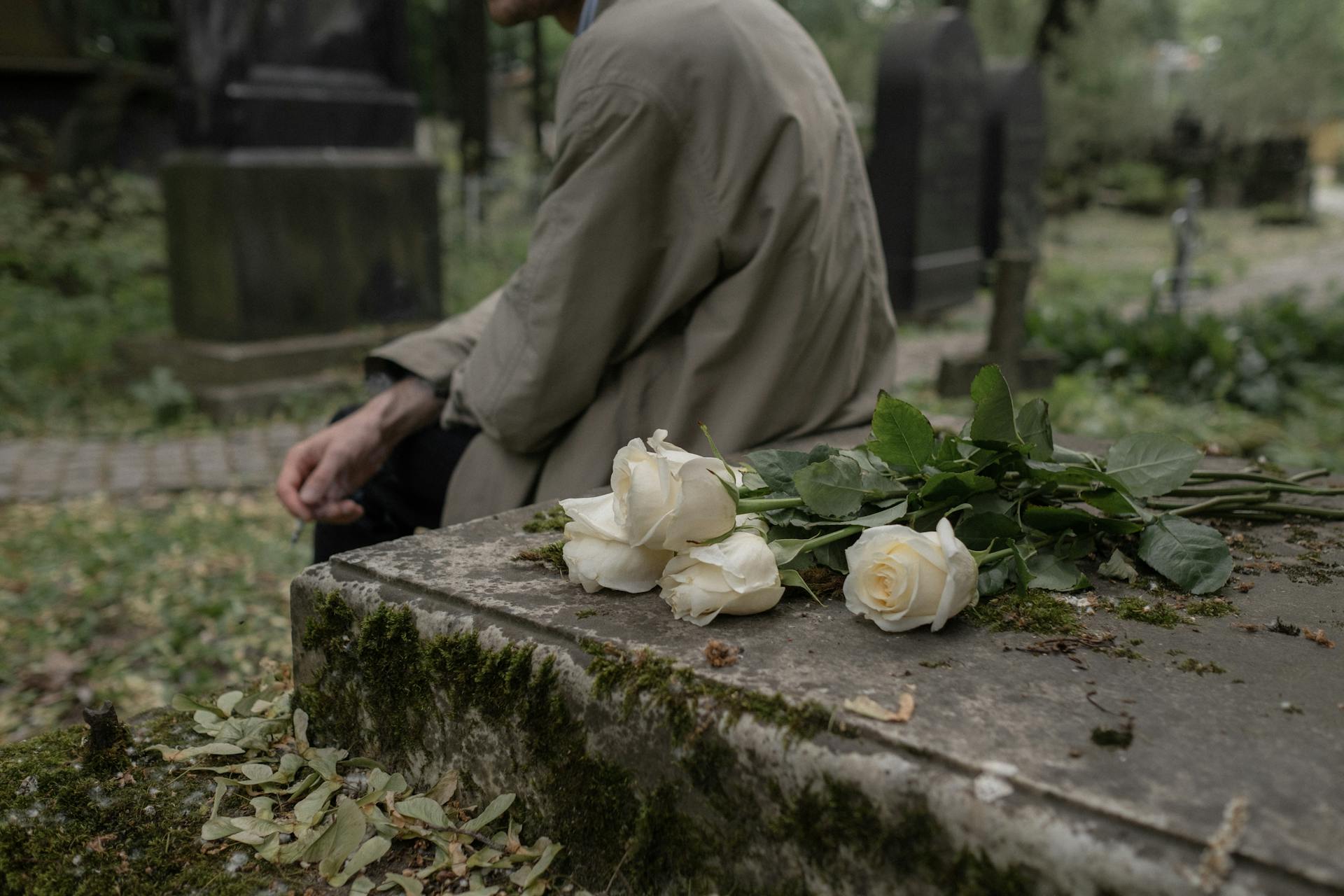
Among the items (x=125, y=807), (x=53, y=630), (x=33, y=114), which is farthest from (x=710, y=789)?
(x=33, y=114)

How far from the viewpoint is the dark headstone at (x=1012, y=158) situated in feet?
36.0

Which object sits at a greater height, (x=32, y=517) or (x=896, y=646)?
(x=896, y=646)

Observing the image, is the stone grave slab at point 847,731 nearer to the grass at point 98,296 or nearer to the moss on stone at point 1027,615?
the moss on stone at point 1027,615

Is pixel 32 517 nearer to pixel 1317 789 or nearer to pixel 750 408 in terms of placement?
pixel 750 408

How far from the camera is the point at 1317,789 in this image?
0.82 meters

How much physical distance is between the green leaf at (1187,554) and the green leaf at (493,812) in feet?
2.55

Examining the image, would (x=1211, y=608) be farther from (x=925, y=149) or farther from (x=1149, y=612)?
(x=925, y=149)

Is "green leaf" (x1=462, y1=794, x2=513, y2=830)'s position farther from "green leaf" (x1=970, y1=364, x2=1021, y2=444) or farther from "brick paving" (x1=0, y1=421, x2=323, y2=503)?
"brick paving" (x1=0, y1=421, x2=323, y2=503)

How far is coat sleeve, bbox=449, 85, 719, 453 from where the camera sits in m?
1.73

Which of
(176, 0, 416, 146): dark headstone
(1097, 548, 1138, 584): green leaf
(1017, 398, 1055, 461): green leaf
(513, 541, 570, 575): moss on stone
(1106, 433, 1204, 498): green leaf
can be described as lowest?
(513, 541, 570, 575): moss on stone

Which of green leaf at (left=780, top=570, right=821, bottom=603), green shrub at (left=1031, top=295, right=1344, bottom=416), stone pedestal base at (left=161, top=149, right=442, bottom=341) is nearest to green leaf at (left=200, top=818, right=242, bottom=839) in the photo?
green leaf at (left=780, top=570, right=821, bottom=603)

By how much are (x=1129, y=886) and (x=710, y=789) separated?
36 cm

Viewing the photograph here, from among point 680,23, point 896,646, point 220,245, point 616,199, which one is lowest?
point 220,245

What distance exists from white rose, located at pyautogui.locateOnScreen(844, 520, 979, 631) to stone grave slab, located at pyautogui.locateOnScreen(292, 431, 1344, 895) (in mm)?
37
